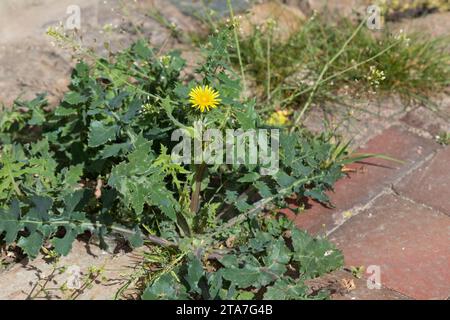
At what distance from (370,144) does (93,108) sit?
1.19 m

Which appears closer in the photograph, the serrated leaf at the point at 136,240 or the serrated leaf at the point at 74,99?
the serrated leaf at the point at 136,240

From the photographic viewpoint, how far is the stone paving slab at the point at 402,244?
222 centimetres

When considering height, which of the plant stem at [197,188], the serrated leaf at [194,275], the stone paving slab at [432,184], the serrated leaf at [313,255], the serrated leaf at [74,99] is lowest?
the serrated leaf at [194,275]

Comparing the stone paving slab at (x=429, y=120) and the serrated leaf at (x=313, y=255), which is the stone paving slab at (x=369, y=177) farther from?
the serrated leaf at (x=313, y=255)

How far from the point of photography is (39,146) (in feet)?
8.21

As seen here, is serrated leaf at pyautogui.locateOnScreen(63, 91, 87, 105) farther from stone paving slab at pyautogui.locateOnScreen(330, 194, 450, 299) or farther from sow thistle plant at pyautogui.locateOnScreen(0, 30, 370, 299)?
stone paving slab at pyautogui.locateOnScreen(330, 194, 450, 299)

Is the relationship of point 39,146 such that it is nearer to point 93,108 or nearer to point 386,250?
point 93,108

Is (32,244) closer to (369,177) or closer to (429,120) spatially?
(369,177)

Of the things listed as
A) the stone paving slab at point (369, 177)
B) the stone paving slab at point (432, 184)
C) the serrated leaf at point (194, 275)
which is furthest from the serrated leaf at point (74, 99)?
the stone paving slab at point (432, 184)

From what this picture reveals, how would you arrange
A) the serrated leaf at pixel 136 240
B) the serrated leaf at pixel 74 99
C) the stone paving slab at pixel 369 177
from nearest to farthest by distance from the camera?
the serrated leaf at pixel 136 240 < the serrated leaf at pixel 74 99 < the stone paving slab at pixel 369 177

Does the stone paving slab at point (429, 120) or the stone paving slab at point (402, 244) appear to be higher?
the stone paving slab at point (429, 120)

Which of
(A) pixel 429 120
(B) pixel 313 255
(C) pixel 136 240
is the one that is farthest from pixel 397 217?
(C) pixel 136 240

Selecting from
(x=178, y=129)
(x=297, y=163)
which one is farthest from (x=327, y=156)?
(x=178, y=129)
